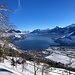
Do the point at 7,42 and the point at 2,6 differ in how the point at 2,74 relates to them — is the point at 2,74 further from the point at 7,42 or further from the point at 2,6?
the point at 2,6

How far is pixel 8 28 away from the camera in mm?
11836

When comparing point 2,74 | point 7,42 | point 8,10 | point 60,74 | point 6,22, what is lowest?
point 60,74

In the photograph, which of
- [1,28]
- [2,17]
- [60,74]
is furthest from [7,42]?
[60,74]

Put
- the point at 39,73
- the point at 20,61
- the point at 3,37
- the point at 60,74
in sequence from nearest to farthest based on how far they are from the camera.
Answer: the point at 3,37 → the point at 39,73 → the point at 20,61 → the point at 60,74

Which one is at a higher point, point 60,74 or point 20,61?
point 20,61

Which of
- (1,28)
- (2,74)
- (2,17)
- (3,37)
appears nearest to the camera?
(2,17)

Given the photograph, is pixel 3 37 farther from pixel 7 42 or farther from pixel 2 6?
pixel 2 6

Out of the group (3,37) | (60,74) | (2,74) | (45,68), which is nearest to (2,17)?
(3,37)

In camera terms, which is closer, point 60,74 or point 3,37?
point 3,37

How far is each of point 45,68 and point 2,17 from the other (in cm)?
3763

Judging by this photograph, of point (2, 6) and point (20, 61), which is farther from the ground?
point (2, 6)

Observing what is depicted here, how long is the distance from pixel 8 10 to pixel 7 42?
4.11 metres

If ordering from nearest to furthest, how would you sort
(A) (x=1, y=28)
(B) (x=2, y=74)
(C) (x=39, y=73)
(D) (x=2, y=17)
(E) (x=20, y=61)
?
(D) (x=2, y=17)
(A) (x=1, y=28)
(B) (x=2, y=74)
(C) (x=39, y=73)
(E) (x=20, y=61)

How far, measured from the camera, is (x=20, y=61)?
61.4 meters
